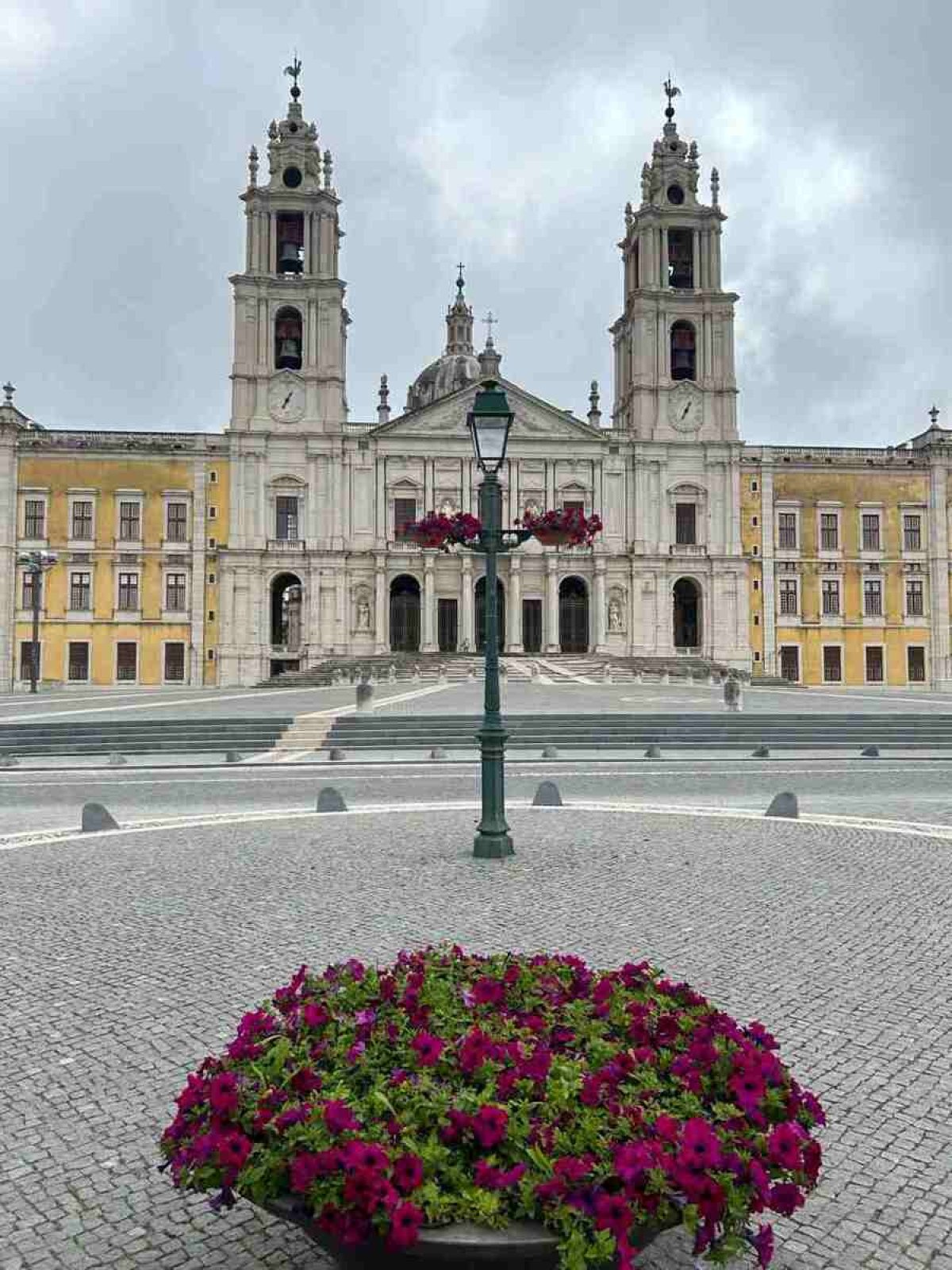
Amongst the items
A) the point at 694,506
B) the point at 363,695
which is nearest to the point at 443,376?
the point at 694,506

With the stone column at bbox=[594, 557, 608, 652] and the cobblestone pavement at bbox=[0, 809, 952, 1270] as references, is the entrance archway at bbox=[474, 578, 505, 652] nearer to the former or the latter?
the stone column at bbox=[594, 557, 608, 652]

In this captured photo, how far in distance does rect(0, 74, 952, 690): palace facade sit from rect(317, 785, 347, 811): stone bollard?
37016 millimetres

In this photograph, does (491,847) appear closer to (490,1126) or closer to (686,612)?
(490,1126)

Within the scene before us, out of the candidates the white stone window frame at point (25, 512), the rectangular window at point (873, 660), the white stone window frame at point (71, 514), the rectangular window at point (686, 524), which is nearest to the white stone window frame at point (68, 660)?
the white stone window frame at point (71, 514)

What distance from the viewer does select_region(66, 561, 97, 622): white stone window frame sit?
4844cm

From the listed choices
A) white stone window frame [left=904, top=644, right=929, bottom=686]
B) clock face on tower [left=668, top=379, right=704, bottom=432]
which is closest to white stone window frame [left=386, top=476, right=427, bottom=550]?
clock face on tower [left=668, top=379, right=704, bottom=432]

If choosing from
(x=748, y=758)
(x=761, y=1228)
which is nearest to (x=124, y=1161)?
(x=761, y=1228)

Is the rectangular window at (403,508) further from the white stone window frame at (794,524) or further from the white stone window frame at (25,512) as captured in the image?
the white stone window frame at (794,524)

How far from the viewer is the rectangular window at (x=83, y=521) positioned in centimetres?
4888

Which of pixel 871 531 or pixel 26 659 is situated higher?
pixel 871 531

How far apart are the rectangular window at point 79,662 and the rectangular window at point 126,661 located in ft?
4.89

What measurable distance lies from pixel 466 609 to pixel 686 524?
12461mm

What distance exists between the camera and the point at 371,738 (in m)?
20.0

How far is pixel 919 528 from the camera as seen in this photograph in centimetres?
5294
